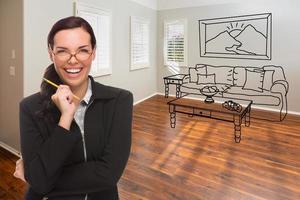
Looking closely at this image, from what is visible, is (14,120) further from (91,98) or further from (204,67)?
(204,67)

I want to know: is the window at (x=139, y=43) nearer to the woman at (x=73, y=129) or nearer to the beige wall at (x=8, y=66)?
the beige wall at (x=8, y=66)

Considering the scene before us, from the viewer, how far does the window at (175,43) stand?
233 inches

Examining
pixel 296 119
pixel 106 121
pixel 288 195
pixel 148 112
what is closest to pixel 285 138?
pixel 296 119

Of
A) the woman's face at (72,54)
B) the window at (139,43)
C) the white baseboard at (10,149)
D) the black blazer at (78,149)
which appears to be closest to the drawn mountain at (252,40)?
the window at (139,43)

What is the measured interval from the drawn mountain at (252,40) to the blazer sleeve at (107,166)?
15.5 feet

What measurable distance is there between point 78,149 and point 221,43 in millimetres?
5081

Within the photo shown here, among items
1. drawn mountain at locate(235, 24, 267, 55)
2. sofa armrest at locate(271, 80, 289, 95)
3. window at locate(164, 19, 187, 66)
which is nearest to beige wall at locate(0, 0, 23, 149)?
window at locate(164, 19, 187, 66)

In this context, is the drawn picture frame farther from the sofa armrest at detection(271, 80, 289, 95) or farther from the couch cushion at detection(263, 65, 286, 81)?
the sofa armrest at detection(271, 80, 289, 95)

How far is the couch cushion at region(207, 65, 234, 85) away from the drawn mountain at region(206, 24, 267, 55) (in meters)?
0.38

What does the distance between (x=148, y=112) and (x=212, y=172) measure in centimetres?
249

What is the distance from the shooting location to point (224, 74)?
5496mm

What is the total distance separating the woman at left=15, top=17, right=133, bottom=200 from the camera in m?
0.79

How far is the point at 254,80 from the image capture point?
5.14 m

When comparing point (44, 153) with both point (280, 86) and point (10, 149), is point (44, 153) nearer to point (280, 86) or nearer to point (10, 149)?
point (10, 149)
